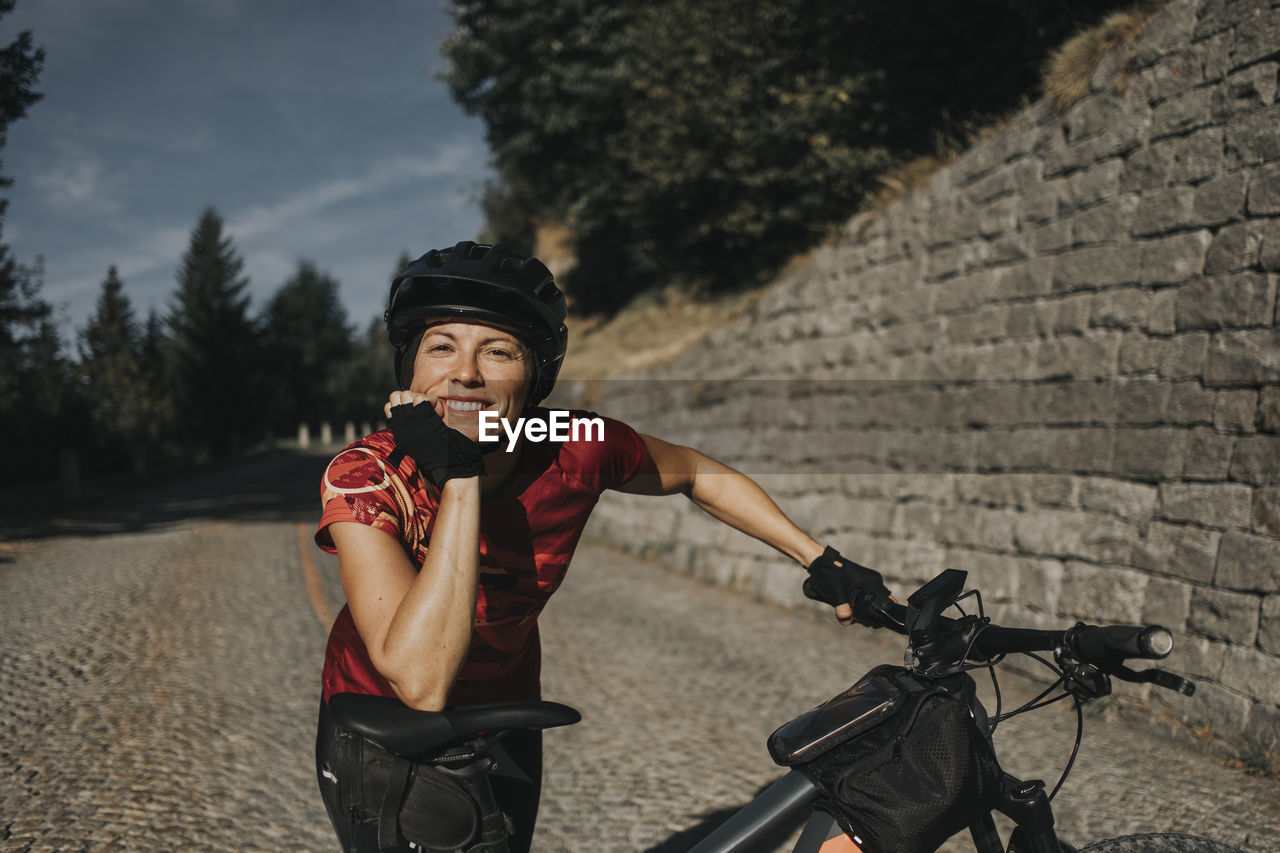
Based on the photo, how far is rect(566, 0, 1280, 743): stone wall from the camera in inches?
189

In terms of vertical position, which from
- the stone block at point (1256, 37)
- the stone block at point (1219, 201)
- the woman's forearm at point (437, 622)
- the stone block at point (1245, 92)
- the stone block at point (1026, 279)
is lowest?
the woman's forearm at point (437, 622)

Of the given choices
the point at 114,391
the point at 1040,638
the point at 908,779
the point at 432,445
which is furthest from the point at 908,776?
the point at 114,391

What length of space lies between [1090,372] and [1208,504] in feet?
4.41

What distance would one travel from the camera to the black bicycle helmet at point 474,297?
197 cm

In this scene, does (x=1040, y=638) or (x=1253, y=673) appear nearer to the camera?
(x=1040, y=638)

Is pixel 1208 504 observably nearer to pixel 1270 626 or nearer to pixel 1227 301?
pixel 1270 626

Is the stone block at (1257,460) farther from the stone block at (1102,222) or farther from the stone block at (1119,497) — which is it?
the stone block at (1102,222)

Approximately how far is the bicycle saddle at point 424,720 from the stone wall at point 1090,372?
4597 millimetres

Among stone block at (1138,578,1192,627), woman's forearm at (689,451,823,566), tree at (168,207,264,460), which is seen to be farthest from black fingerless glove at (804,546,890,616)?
tree at (168,207,264,460)

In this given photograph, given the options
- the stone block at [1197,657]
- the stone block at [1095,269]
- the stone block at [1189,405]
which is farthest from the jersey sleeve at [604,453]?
the stone block at [1095,269]

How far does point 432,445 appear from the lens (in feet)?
5.11

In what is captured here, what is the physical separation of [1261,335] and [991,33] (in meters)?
8.72

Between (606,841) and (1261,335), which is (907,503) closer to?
(1261,335)

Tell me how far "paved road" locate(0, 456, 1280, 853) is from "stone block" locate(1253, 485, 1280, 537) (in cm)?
131
